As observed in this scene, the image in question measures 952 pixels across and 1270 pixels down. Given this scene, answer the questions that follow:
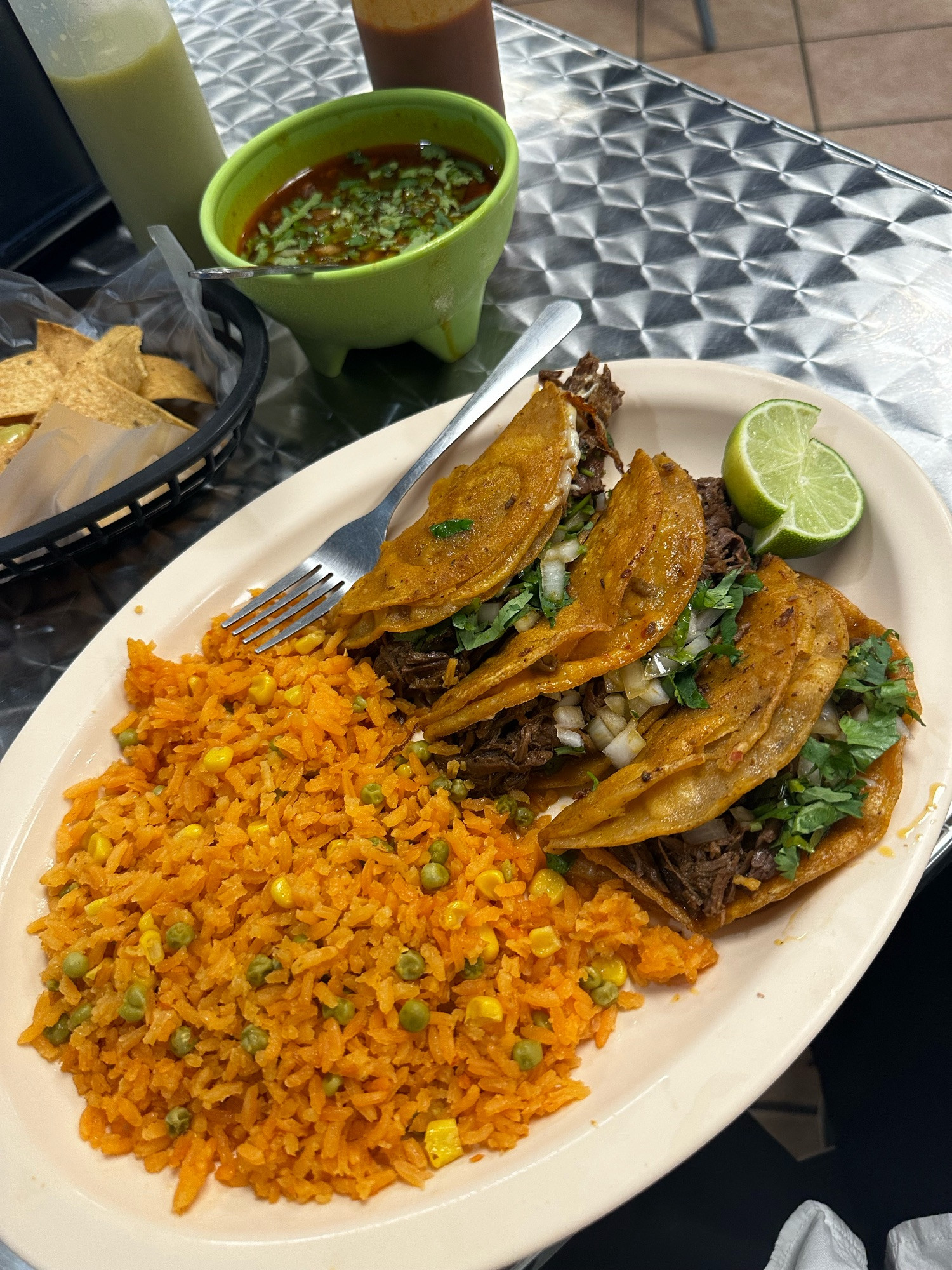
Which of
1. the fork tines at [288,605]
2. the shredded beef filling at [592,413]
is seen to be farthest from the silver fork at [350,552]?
the shredded beef filling at [592,413]

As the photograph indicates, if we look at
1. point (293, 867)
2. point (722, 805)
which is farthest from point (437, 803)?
point (722, 805)

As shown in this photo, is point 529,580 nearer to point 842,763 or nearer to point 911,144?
point 842,763

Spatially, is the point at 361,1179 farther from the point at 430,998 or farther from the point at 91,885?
the point at 91,885

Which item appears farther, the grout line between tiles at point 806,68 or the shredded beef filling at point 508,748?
the grout line between tiles at point 806,68

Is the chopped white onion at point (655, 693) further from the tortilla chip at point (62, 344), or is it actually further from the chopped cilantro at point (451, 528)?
the tortilla chip at point (62, 344)

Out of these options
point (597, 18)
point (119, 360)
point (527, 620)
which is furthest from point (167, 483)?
point (597, 18)

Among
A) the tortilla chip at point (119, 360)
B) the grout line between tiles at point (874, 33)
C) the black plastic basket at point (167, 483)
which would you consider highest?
the tortilla chip at point (119, 360)
